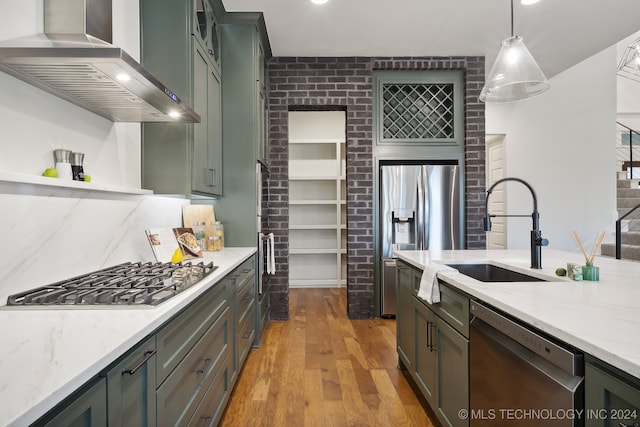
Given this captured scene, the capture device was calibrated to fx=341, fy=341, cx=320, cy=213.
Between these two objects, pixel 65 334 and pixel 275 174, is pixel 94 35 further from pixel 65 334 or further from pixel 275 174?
pixel 275 174

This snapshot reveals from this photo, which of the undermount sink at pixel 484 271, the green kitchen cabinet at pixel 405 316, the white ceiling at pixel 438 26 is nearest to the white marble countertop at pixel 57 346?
Answer: the green kitchen cabinet at pixel 405 316

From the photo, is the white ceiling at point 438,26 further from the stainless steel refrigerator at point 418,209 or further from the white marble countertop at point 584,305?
the white marble countertop at point 584,305

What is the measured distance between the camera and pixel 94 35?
1.49 metres

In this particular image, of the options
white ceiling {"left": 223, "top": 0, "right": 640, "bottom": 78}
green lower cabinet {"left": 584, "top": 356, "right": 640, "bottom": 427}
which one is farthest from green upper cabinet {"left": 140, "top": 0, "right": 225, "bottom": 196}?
green lower cabinet {"left": 584, "top": 356, "right": 640, "bottom": 427}

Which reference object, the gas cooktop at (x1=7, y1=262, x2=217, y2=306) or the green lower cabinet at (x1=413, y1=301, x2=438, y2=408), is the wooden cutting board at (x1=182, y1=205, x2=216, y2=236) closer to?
Result: the gas cooktop at (x1=7, y1=262, x2=217, y2=306)

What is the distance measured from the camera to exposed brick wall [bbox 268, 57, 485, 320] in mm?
3879

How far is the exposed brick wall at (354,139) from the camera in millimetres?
3879

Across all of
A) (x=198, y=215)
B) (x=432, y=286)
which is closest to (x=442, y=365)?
(x=432, y=286)

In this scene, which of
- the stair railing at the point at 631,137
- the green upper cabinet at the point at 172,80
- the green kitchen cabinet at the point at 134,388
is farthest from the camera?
the stair railing at the point at 631,137

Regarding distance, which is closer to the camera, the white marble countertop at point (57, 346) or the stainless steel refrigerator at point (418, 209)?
the white marble countertop at point (57, 346)

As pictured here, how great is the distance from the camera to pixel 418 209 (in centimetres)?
381

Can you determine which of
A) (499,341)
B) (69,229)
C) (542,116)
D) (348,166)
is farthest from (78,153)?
(542,116)

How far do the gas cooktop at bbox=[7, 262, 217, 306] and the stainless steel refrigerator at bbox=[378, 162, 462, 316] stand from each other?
251 centimetres

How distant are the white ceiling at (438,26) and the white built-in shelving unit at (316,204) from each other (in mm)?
1495
